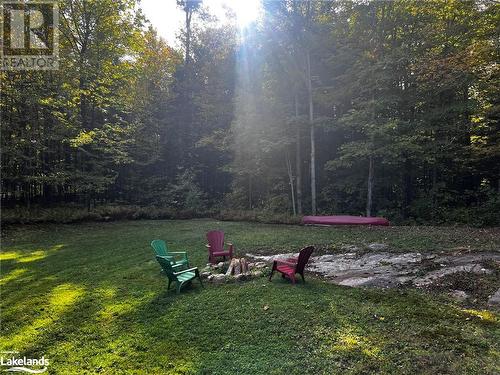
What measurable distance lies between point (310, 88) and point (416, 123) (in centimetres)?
475

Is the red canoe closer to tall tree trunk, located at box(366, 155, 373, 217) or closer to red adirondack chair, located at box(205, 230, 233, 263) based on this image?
tall tree trunk, located at box(366, 155, 373, 217)

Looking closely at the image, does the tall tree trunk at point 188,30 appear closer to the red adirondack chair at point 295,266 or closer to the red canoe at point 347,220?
the red canoe at point 347,220

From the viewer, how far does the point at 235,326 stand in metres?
4.19

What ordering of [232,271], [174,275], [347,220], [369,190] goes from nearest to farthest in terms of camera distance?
[174,275] → [232,271] → [347,220] → [369,190]

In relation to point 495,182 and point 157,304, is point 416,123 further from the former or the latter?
point 157,304

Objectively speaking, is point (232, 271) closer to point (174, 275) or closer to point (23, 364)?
point (174, 275)

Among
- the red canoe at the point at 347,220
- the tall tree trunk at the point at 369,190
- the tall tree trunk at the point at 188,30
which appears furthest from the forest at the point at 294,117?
the red canoe at the point at 347,220

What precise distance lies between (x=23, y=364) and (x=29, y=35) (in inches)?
589

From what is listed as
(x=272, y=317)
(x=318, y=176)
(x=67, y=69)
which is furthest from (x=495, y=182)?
(x=67, y=69)

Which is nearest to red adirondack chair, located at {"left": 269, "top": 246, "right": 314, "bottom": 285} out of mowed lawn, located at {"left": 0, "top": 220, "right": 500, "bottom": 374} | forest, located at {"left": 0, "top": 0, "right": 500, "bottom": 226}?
mowed lawn, located at {"left": 0, "top": 220, "right": 500, "bottom": 374}

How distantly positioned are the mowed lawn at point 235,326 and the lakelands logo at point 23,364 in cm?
11

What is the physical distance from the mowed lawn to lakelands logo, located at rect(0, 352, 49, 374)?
11 centimetres

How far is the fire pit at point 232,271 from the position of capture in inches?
241

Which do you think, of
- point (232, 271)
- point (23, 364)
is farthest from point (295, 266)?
point (23, 364)
